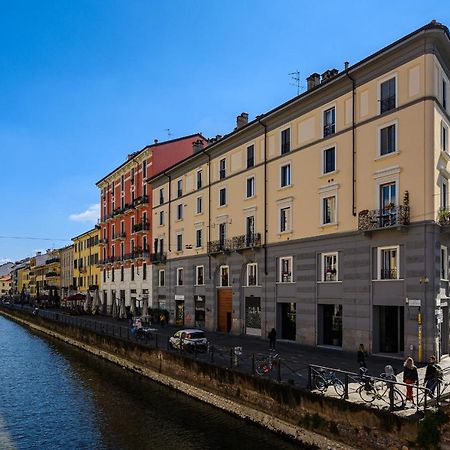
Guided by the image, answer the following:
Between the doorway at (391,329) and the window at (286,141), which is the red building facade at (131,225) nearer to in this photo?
the window at (286,141)

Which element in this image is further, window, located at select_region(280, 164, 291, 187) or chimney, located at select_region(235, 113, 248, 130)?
chimney, located at select_region(235, 113, 248, 130)

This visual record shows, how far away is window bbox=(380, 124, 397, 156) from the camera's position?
28.0 metres

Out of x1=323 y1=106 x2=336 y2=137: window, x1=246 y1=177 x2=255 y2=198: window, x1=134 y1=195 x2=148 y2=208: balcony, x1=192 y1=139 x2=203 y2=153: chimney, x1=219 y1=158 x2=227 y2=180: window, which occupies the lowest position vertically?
x1=246 y1=177 x2=255 y2=198: window

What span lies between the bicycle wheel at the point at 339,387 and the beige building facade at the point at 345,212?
9.16 m

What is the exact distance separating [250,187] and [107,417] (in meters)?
Result: 21.7

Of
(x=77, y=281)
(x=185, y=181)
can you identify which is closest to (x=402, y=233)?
(x=185, y=181)

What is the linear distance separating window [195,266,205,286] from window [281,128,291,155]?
48.3 feet

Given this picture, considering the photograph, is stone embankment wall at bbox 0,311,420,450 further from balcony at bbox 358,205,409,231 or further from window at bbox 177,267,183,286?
window at bbox 177,267,183,286

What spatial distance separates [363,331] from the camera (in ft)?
94.4

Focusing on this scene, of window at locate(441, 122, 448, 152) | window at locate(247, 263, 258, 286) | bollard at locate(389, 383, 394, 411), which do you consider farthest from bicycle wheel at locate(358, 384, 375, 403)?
window at locate(247, 263, 258, 286)

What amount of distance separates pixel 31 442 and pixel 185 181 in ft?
109

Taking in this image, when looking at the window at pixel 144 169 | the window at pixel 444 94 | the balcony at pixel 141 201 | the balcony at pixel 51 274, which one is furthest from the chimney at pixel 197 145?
the balcony at pixel 51 274

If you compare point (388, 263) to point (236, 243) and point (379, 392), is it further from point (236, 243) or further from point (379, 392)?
point (236, 243)

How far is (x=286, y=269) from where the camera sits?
117 feet
